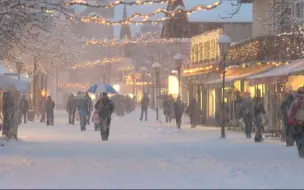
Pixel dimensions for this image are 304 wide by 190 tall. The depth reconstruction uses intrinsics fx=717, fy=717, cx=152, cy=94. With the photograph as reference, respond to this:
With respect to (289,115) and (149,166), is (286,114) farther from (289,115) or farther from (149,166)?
(149,166)

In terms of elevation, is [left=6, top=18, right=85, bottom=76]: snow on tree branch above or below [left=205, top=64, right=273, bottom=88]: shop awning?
above

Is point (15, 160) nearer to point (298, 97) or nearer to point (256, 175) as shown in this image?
point (256, 175)

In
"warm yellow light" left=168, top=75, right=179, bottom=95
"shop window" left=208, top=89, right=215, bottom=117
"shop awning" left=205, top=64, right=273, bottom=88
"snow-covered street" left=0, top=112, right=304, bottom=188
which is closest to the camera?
"snow-covered street" left=0, top=112, right=304, bottom=188

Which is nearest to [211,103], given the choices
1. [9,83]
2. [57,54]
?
[57,54]

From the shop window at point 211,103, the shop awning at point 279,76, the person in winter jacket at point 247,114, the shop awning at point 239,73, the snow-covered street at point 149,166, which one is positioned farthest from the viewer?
the shop window at point 211,103

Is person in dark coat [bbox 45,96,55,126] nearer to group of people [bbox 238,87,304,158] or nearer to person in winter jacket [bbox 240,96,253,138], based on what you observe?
group of people [bbox 238,87,304,158]

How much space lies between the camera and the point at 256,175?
536 inches

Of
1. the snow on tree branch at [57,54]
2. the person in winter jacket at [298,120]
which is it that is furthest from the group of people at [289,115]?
the snow on tree branch at [57,54]

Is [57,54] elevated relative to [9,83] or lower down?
elevated

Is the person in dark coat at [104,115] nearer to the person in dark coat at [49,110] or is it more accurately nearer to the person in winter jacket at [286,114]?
the person in winter jacket at [286,114]

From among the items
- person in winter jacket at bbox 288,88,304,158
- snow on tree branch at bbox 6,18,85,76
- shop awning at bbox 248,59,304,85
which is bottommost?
person in winter jacket at bbox 288,88,304,158

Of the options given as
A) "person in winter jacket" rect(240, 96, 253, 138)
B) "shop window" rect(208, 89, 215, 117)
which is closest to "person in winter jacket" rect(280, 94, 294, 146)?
"person in winter jacket" rect(240, 96, 253, 138)

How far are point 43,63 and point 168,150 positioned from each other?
121ft

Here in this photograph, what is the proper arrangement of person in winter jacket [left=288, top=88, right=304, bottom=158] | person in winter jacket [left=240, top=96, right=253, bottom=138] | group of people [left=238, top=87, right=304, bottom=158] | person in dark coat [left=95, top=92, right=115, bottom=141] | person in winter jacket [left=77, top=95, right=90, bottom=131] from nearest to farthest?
person in winter jacket [left=288, top=88, right=304, bottom=158] < group of people [left=238, top=87, right=304, bottom=158] < person in dark coat [left=95, top=92, right=115, bottom=141] < person in winter jacket [left=240, top=96, right=253, bottom=138] < person in winter jacket [left=77, top=95, right=90, bottom=131]
